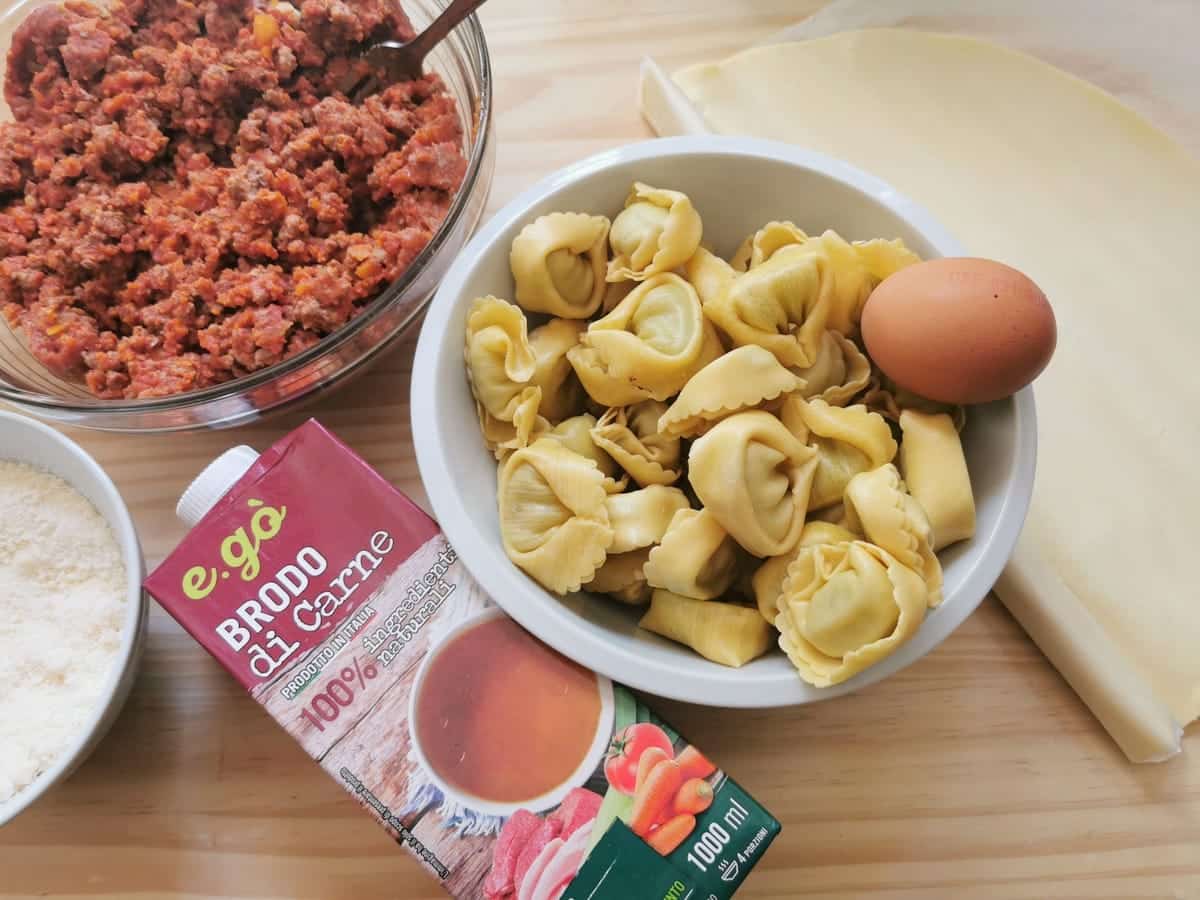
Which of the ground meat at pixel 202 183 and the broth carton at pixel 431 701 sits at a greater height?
the ground meat at pixel 202 183

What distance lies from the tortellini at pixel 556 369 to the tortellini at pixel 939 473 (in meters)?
0.30

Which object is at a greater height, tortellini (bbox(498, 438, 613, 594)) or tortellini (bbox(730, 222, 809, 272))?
tortellini (bbox(730, 222, 809, 272))

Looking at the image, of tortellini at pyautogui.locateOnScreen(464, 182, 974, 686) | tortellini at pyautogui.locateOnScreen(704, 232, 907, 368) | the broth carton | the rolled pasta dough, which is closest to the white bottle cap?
the broth carton

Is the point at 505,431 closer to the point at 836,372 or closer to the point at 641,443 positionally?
the point at 641,443

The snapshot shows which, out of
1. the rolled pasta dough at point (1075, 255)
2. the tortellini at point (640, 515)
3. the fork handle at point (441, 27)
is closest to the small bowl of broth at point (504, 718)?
the tortellini at point (640, 515)

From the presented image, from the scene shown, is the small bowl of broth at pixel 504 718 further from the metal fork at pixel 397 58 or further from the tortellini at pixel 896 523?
the metal fork at pixel 397 58

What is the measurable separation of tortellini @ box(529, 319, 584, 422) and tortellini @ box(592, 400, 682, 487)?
6cm

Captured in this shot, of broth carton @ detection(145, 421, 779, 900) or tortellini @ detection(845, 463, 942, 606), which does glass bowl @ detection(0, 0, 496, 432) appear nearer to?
broth carton @ detection(145, 421, 779, 900)

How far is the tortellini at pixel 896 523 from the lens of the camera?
65 centimetres

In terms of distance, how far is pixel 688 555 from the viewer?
69 centimetres

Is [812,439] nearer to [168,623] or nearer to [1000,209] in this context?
[1000,209]

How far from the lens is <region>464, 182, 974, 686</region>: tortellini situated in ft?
2.19

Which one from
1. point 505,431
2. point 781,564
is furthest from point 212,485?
point 781,564

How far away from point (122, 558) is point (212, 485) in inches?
5.8
